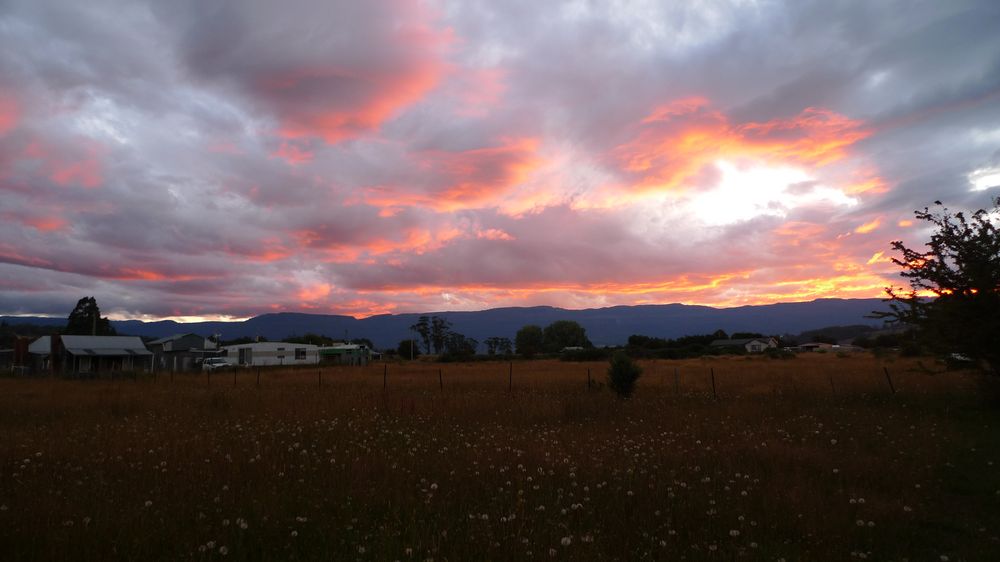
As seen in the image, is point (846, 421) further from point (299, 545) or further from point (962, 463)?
point (299, 545)

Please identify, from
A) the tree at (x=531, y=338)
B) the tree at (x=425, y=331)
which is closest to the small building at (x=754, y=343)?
the tree at (x=531, y=338)

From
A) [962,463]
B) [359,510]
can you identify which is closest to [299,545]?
[359,510]

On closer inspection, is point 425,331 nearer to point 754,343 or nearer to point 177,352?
point 754,343

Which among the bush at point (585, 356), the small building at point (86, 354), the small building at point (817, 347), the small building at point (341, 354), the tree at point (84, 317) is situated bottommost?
the small building at point (817, 347)

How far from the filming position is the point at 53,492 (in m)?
8.56

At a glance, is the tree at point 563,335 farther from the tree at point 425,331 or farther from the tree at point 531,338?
the tree at point 425,331

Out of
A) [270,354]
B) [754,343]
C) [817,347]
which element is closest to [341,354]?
[270,354]

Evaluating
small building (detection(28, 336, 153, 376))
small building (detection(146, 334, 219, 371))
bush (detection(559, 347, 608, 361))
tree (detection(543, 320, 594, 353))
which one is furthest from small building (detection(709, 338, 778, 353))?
small building (detection(28, 336, 153, 376))

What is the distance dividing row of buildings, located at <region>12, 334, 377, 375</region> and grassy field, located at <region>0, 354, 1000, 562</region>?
49.6 meters

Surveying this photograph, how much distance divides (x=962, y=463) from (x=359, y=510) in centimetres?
1161

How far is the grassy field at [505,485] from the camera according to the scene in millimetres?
6730

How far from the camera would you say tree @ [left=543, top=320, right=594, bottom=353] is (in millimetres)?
149875

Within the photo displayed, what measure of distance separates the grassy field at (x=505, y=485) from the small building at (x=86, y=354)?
180 ft

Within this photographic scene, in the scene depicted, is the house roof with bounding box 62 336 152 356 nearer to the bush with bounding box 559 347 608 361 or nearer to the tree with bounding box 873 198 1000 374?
the bush with bounding box 559 347 608 361
